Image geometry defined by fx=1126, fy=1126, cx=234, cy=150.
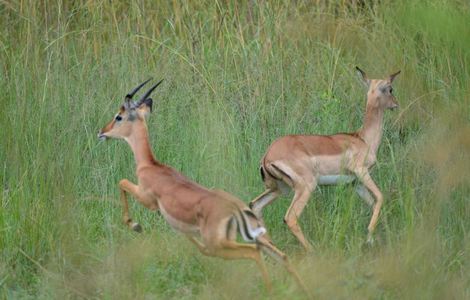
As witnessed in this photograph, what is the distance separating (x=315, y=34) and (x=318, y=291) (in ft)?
12.4

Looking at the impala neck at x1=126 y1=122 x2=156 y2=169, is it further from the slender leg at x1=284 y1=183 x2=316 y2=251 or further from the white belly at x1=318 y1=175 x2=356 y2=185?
the white belly at x1=318 y1=175 x2=356 y2=185

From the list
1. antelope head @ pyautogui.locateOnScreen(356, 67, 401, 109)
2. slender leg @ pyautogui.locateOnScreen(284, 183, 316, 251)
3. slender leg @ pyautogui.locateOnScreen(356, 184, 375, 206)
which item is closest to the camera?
slender leg @ pyautogui.locateOnScreen(284, 183, 316, 251)

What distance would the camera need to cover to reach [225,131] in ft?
24.0

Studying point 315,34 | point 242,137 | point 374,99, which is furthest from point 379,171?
point 315,34

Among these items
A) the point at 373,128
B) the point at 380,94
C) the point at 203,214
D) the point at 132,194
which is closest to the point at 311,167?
the point at 373,128

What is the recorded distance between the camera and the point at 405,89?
7867mm

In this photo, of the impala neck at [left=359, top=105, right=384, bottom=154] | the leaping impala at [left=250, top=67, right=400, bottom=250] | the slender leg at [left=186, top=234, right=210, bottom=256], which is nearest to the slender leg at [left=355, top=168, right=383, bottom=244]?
the leaping impala at [left=250, top=67, right=400, bottom=250]

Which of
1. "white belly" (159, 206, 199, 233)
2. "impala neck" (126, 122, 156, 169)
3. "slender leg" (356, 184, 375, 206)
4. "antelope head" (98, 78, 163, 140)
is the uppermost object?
"antelope head" (98, 78, 163, 140)

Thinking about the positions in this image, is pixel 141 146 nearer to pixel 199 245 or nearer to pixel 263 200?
pixel 199 245

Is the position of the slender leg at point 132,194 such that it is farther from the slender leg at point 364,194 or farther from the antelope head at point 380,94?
the antelope head at point 380,94

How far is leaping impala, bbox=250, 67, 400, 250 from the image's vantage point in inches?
257

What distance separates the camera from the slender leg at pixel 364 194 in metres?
6.78

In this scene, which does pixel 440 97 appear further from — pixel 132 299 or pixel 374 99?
pixel 132 299

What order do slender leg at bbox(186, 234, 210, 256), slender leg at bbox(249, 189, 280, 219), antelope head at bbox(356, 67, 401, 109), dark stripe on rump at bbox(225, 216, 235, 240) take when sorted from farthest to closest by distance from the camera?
antelope head at bbox(356, 67, 401, 109), slender leg at bbox(249, 189, 280, 219), slender leg at bbox(186, 234, 210, 256), dark stripe on rump at bbox(225, 216, 235, 240)
